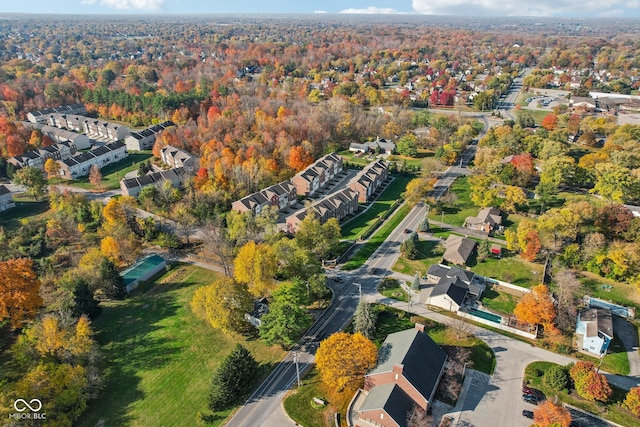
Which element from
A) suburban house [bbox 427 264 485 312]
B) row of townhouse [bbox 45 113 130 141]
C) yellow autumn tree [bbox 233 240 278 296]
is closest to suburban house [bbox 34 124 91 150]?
row of townhouse [bbox 45 113 130 141]

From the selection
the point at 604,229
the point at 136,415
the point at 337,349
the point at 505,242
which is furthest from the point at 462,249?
the point at 136,415

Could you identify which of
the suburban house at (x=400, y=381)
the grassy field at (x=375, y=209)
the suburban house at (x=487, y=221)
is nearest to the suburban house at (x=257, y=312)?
the suburban house at (x=400, y=381)

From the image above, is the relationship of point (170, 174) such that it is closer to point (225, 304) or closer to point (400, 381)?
point (225, 304)

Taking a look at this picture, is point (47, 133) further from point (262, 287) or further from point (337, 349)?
point (337, 349)

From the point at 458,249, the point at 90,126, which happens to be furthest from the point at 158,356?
the point at 90,126

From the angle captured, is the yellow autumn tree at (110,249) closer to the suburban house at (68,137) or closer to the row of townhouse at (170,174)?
the row of townhouse at (170,174)

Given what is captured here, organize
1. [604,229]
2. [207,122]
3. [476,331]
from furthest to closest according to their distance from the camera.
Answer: [207,122], [604,229], [476,331]

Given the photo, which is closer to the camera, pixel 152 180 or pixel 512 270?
pixel 512 270
